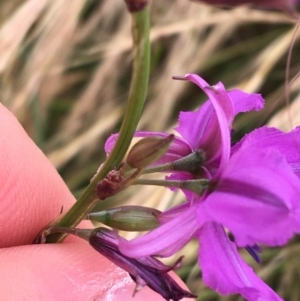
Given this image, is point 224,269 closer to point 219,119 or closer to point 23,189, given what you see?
point 219,119

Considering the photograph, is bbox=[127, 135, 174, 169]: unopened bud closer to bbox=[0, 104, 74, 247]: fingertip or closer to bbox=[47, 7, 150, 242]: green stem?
bbox=[47, 7, 150, 242]: green stem

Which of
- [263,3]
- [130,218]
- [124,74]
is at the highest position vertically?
[263,3]

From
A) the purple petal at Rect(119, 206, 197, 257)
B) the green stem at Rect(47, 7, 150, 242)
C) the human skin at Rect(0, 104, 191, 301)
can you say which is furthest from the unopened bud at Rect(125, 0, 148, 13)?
the human skin at Rect(0, 104, 191, 301)

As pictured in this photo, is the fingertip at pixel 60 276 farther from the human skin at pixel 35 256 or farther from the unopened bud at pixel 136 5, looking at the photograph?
the unopened bud at pixel 136 5

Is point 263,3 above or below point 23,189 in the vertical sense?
above

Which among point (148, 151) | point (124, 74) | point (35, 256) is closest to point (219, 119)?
point (148, 151)

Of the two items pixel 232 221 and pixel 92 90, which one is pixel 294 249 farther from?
pixel 232 221

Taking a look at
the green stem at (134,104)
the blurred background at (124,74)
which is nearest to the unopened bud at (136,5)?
the green stem at (134,104)
